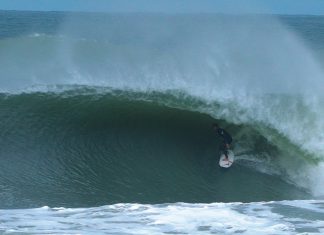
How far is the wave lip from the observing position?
700cm

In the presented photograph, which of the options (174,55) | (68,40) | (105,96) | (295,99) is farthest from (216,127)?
(68,40)

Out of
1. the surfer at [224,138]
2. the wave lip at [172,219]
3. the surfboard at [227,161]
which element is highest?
the surfer at [224,138]

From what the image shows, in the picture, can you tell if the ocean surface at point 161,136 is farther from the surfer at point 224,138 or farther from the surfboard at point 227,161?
the surfer at point 224,138

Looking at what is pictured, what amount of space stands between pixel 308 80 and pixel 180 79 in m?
2.74

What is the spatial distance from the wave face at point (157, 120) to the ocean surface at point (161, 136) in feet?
0.09

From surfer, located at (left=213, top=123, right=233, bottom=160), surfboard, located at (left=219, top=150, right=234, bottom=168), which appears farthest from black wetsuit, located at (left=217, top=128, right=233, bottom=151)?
surfboard, located at (left=219, top=150, right=234, bottom=168)

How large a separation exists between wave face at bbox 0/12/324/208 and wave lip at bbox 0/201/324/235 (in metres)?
1.30

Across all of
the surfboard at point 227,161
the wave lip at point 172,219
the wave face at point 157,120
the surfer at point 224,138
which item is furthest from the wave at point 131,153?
the wave lip at point 172,219

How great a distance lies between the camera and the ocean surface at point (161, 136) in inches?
309

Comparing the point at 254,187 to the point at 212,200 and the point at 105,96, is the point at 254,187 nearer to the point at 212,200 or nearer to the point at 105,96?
the point at 212,200

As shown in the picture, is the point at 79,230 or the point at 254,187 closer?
the point at 79,230

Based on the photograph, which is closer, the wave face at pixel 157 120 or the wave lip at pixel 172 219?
the wave lip at pixel 172 219

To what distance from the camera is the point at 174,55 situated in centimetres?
1527

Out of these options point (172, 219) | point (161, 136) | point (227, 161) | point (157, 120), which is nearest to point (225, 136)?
point (227, 161)
